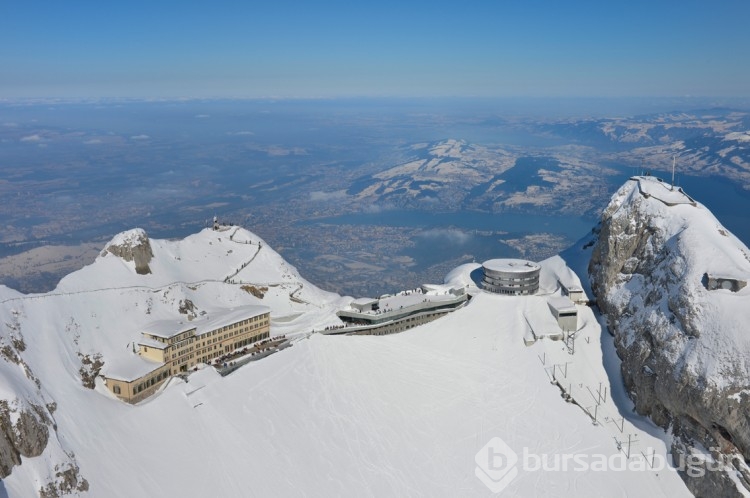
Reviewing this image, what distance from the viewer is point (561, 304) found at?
83188 millimetres

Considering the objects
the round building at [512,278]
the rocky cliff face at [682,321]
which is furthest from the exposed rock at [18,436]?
the round building at [512,278]

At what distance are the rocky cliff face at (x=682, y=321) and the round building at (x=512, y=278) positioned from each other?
863 cm

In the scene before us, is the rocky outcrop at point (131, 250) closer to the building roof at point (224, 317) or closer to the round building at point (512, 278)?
the building roof at point (224, 317)

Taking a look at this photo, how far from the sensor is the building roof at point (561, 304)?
81562mm

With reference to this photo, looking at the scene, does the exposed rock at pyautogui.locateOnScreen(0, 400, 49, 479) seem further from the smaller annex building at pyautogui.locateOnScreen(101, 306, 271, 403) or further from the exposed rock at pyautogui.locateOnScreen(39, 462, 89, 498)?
the smaller annex building at pyautogui.locateOnScreen(101, 306, 271, 403)

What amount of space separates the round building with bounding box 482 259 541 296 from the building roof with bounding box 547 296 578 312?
590 centimetres

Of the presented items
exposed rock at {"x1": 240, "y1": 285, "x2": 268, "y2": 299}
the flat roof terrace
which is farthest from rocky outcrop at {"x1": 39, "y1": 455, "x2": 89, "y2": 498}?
the flat roof terrace

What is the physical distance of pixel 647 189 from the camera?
85562 mm

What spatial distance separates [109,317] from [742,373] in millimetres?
67130

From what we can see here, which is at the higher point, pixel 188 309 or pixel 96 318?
pixel 96 318

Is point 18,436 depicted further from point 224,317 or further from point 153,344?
point 224,317

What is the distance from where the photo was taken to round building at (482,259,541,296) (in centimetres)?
9081

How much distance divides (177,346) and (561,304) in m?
50.4

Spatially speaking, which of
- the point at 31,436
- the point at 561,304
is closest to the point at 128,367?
the point at 31,436
